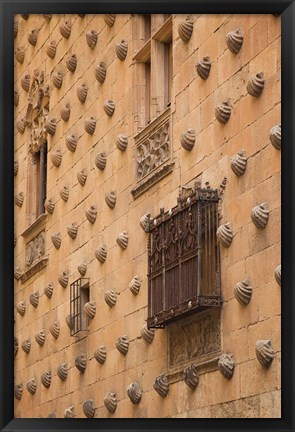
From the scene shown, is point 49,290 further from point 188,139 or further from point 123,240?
point 188,139

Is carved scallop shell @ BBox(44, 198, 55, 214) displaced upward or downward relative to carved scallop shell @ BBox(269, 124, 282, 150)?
upward

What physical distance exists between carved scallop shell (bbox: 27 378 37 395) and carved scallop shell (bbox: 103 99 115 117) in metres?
2.83

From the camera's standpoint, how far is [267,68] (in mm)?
18688

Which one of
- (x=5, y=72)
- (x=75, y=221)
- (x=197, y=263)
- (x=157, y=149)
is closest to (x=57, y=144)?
(x=75, y=221)

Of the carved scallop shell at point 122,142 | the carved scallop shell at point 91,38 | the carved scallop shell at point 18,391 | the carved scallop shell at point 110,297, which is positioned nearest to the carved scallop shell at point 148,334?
the carved scallop shell at point 110,297

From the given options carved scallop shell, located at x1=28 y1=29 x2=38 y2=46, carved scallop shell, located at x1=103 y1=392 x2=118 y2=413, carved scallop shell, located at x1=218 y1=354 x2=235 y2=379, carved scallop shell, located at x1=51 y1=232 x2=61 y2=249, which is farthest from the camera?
carved scallop shell, located at x1=51 y1=232 x2=61 y2=249

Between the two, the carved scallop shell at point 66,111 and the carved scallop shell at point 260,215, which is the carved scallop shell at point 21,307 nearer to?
the carved scallop shell at point 66,111

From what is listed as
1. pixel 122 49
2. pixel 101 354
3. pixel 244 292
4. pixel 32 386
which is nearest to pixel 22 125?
pixel 122 49

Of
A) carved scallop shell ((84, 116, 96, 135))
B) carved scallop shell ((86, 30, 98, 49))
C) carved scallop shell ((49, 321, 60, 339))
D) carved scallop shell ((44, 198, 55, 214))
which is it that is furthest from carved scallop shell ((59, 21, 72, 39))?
carved scallop shell ((49, 321, 60, 339))

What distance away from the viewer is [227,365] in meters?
19.0

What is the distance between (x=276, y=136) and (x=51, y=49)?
6.15 m

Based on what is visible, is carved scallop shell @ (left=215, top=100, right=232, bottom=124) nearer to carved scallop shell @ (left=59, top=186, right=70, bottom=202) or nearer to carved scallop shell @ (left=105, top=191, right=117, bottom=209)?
carved scallop shell @ (left=105, top=191, right=117, bottom=209)

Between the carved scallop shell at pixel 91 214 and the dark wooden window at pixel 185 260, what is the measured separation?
1.95m

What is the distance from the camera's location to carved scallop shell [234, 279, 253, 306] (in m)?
18.8
